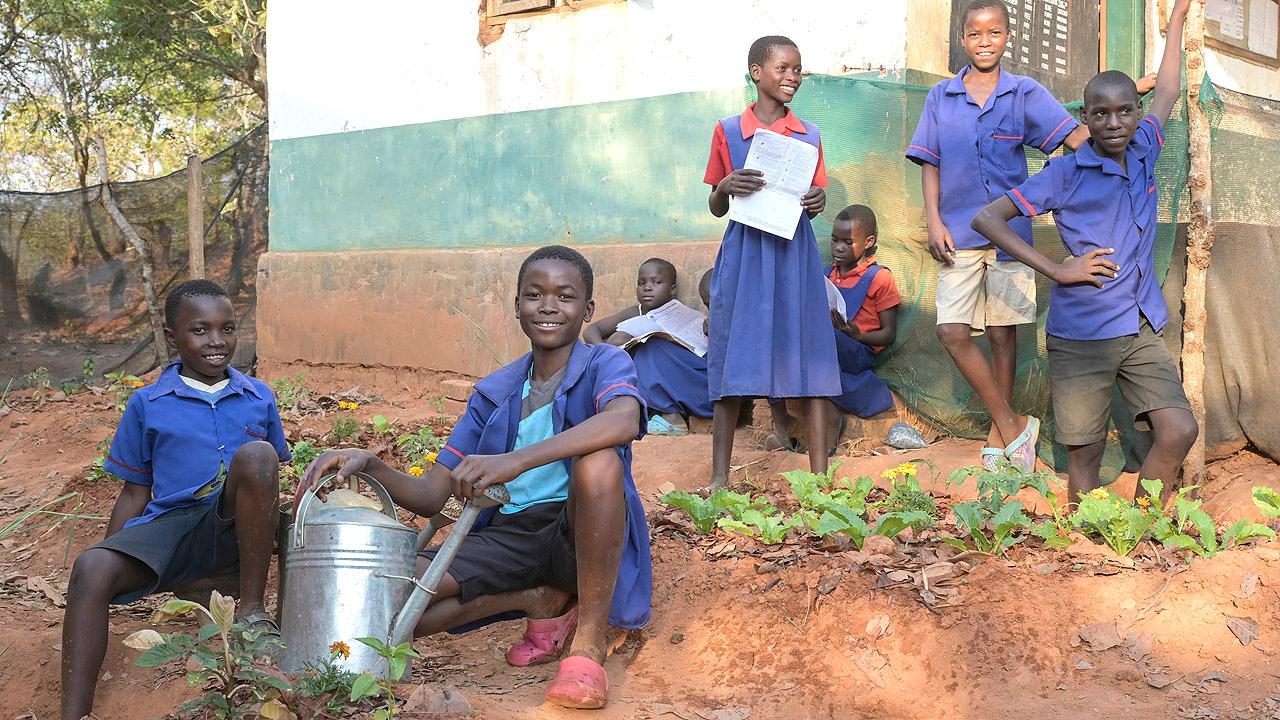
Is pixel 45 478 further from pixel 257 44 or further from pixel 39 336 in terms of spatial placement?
pixel 257 44

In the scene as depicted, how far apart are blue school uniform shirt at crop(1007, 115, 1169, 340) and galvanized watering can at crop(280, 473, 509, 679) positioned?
246cm

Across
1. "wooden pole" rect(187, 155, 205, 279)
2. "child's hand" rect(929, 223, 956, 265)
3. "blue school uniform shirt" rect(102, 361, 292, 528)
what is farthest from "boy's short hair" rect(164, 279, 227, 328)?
"wooden pole" rect(187, 155, 205, 279)

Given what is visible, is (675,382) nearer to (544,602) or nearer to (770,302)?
(770,302)

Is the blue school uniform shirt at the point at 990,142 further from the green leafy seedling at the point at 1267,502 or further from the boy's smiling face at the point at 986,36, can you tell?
the green leafy seedling at the point at 1267,502

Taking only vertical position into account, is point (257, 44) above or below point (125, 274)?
above

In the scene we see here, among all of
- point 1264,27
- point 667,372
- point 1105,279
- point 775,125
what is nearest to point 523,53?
point 667,372

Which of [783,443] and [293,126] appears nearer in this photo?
[783,443]

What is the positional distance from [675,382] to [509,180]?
1.92m

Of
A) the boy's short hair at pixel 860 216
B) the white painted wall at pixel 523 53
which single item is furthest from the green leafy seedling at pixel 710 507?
the white painted wall at pixel 523 53

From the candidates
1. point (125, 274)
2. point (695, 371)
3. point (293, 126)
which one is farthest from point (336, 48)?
point (695, 371)

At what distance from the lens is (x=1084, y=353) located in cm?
438

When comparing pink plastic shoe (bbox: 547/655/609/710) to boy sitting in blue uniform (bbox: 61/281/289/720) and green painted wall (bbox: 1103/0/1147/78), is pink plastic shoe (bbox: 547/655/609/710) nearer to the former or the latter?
boy sitting in blue uniform (bbox: 61/281/289/720)

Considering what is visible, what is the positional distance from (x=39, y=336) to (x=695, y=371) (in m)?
5.50

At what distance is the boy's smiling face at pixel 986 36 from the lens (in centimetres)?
486
